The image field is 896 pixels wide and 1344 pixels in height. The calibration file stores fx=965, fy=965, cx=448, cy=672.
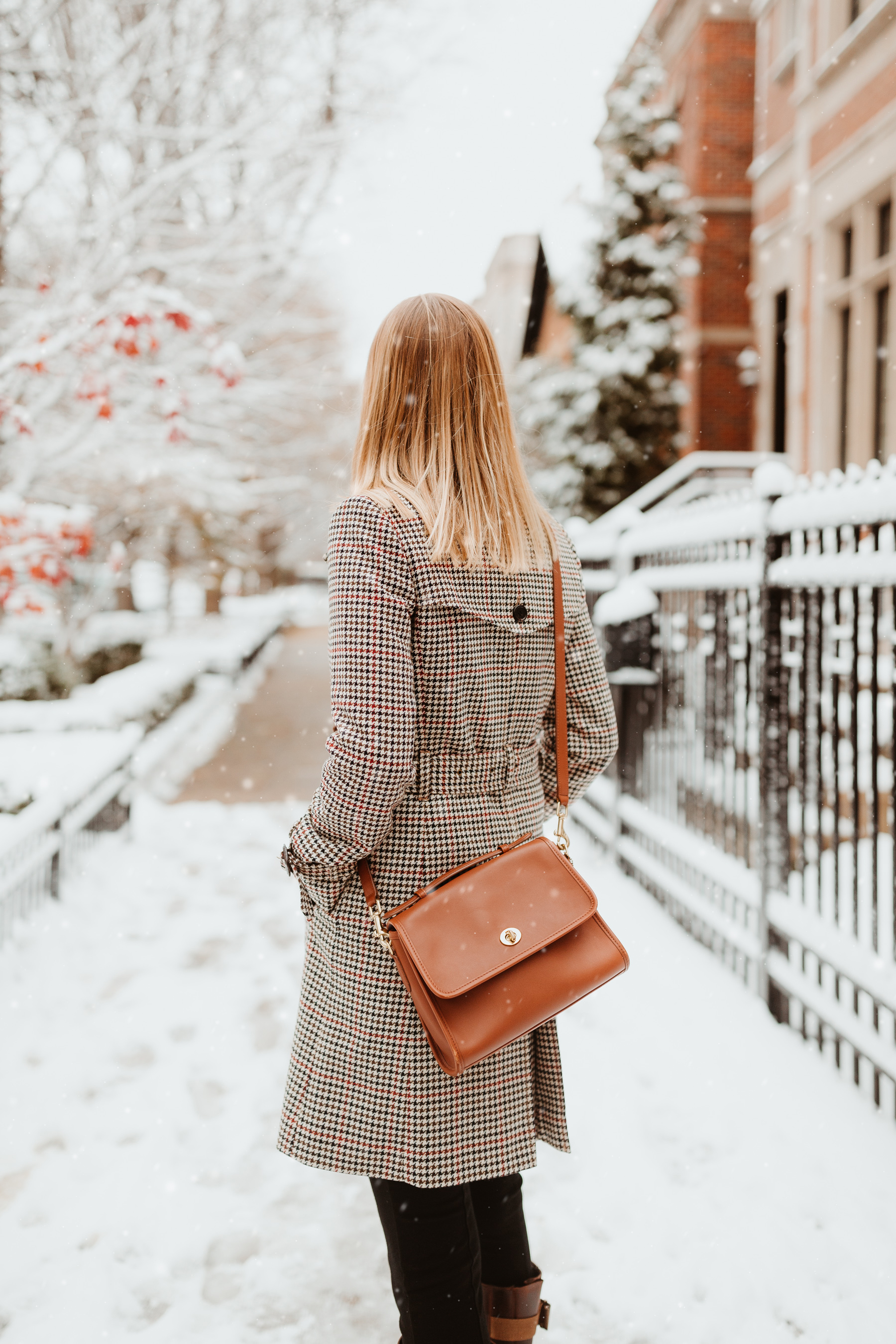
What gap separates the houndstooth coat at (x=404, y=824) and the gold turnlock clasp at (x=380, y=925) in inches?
0.8

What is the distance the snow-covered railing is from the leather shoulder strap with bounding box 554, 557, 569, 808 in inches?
122

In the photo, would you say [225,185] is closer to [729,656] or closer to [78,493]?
[78,493]

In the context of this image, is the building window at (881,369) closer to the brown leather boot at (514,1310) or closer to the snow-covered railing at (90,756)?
the snow-covered railing at (90,756)

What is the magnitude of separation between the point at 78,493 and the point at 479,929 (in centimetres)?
1012

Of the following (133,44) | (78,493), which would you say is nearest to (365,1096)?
(133,44)

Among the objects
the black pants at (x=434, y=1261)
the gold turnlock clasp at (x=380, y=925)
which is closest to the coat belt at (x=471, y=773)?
the gold turnlock clasp at (x=380, y=925)

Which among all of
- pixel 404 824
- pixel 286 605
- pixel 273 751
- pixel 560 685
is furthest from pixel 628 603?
pixel 286 605

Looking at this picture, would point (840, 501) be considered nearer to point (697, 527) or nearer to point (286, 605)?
point (697, 527)

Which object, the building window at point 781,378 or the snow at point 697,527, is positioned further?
the building window at point 781,378

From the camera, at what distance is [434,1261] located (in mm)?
1737

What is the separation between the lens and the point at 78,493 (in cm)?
1060

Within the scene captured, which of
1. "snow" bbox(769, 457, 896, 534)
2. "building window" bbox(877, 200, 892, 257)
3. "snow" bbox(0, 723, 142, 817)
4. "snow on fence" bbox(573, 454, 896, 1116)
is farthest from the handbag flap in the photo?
"building window" bbox(877, 200, 892, 257)

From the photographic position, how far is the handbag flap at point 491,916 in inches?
63.9

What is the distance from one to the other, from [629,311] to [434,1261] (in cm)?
1519
